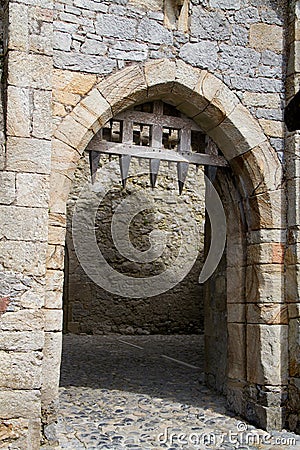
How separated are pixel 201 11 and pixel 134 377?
372 cm

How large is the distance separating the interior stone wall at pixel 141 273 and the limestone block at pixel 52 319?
6.20m

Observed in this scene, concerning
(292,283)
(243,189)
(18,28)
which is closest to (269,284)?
(292,283)

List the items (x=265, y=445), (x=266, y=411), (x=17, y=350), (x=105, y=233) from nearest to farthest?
(x=17, y=350)
(x=265, y=445)
(x=266, y=411)
(x=105, y=233)

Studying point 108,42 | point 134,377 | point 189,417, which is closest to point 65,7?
point 108,42

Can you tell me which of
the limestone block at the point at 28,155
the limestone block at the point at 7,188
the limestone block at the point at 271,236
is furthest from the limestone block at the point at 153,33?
the limestone block at the point at 271,236

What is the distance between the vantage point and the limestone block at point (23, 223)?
340cm

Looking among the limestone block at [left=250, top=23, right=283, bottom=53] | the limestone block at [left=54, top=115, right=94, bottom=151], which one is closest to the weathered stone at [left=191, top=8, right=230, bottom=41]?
the limestone block at [left=250, top=23, right=283, bottom=53]

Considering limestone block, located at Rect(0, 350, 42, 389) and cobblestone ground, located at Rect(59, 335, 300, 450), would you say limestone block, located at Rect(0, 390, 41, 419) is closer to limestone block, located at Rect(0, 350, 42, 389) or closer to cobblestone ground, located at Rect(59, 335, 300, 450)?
limestone block, located at Rect(0, 350, 42, 389)

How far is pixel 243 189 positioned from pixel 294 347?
1298mm

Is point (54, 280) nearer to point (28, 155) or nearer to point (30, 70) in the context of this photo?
point (28, 155)

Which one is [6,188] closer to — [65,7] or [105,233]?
[65,7]

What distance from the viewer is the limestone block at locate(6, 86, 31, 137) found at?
3494mm

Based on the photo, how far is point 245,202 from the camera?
4551 mm

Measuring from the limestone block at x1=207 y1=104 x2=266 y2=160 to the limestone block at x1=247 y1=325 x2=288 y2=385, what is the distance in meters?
1.40
